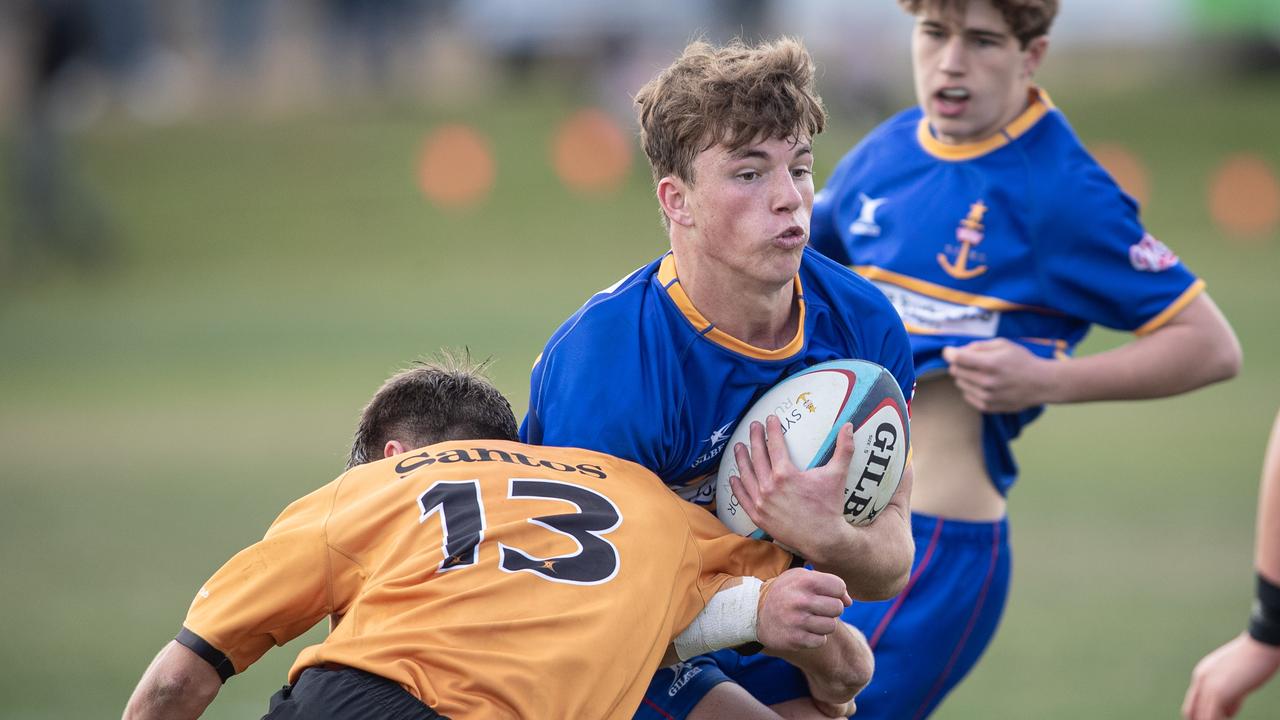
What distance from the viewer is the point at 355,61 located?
2366 centimetres

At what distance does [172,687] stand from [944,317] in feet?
8.04

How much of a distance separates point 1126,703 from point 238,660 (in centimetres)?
413

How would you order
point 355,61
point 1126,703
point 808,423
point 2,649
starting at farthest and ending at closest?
point 355,61, point 2,649, point 1126,703, point 808,423

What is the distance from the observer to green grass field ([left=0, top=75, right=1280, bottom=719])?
7203mm

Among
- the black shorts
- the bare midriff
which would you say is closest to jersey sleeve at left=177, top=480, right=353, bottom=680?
the black shorts

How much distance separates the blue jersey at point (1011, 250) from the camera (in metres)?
4.40

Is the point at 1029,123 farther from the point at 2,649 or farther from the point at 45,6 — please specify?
the point at 45,6

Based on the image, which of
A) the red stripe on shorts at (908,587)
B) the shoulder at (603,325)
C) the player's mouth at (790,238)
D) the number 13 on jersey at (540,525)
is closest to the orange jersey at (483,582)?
the number 13 on jersey at (540,525)

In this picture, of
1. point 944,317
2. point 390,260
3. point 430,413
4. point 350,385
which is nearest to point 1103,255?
point 944,317

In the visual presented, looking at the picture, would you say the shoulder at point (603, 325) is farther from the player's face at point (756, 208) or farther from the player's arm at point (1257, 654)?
the player's arm at point (1257, 654)

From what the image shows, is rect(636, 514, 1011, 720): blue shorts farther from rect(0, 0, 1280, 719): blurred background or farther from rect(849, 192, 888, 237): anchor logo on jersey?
rect(0, 0, 1280, 719): blurred background

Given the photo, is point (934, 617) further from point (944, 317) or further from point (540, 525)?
point (540, 525)

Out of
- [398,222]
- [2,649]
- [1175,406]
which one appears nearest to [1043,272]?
[2,649]

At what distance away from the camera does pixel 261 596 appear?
10.4 ft
